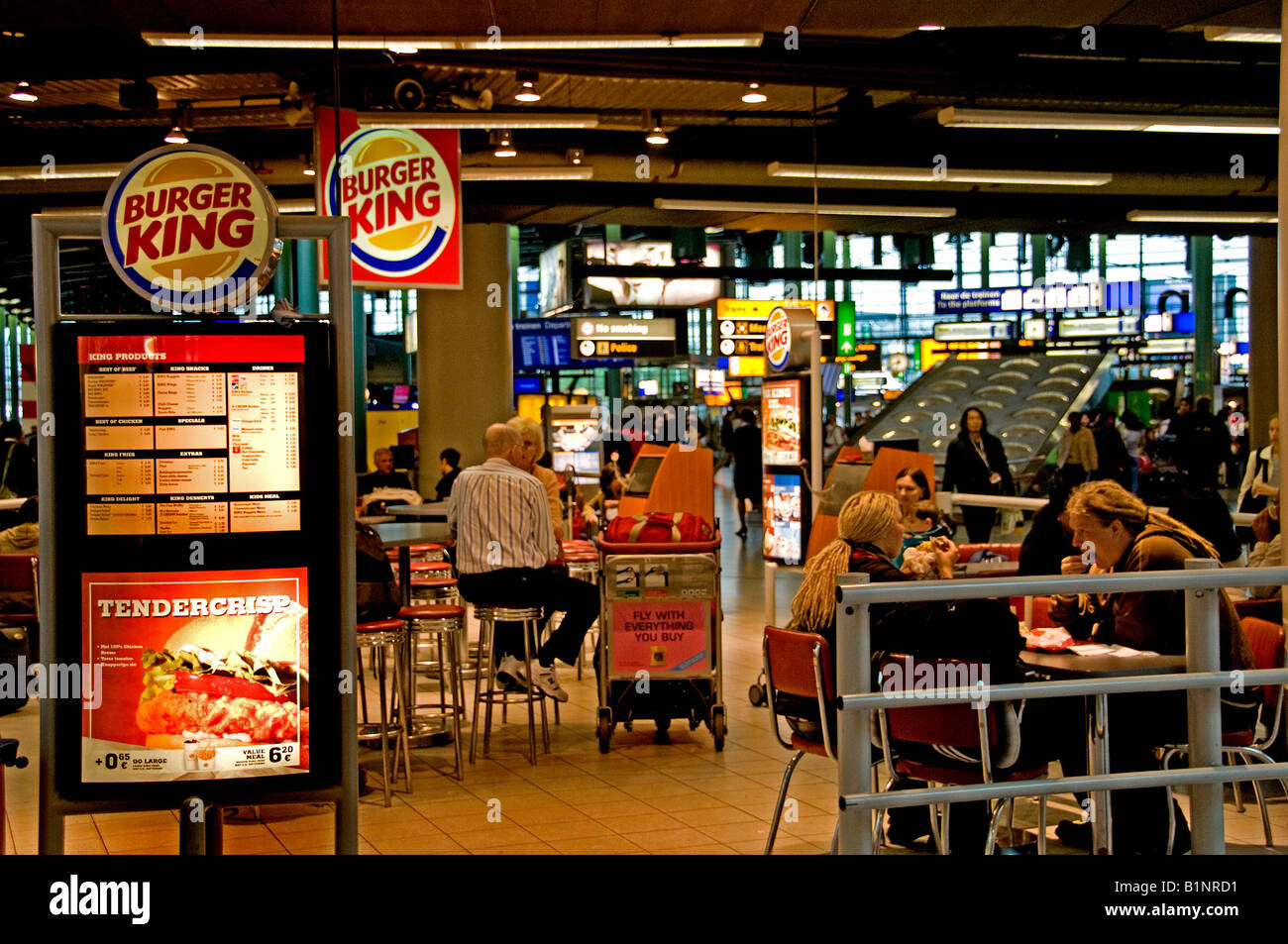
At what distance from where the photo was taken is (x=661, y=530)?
249 inches

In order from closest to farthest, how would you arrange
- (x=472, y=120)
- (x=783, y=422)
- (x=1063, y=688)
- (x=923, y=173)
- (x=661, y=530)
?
(x=1063, y=688), (x=661, y=530), (x=472, y=120), (x=783, y=422), (x=923, y=173)

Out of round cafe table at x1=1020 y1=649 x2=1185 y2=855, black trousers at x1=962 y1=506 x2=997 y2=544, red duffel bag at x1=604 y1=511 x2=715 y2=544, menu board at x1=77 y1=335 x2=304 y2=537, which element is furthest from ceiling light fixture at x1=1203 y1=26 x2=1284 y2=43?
black trousers at x1=962 y1=506 x2=997 y2=544

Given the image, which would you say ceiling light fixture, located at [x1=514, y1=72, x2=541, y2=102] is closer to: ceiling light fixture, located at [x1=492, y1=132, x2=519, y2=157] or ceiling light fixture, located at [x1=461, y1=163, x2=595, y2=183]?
ceiling light fixture, located at [x1=492, y1=132, x2=519, y2=157]

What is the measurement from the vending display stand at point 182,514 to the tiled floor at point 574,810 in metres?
1.15

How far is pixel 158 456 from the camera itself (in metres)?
3.63

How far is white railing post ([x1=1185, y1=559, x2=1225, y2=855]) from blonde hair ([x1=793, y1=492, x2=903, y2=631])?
123 centimetres

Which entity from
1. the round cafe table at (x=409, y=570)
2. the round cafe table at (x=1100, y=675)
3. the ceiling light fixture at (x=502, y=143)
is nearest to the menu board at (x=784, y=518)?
the round cafe table at (x=409, y=570)

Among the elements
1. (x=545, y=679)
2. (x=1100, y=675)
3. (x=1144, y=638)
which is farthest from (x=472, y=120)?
(x=1100, y=675)

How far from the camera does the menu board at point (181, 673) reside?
3.63 meters

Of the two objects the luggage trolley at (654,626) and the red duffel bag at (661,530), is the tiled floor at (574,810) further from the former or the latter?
the red duffel bag at (661,530)

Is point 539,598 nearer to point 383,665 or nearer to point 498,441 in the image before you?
point 498,441

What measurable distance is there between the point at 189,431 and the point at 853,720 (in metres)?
2.08
